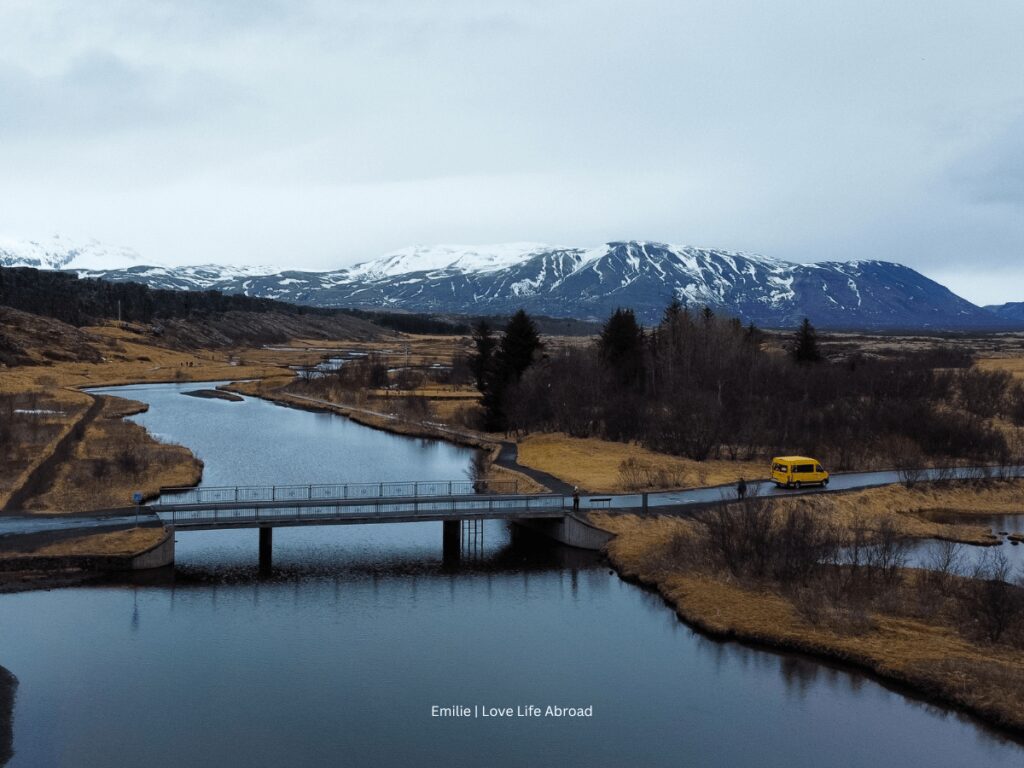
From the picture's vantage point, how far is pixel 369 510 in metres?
47.1

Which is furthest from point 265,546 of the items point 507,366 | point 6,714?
point 507,366

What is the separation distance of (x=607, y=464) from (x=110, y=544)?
115 feet

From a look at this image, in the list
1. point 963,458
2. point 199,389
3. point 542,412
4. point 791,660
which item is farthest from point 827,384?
point 199,389

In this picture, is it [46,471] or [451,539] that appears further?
[46,471]

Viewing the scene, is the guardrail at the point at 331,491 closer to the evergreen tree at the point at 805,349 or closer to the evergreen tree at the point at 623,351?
the evergreen tree at the point at 623,351

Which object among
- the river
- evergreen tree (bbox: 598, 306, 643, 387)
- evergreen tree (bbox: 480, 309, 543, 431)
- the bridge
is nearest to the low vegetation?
the bridge

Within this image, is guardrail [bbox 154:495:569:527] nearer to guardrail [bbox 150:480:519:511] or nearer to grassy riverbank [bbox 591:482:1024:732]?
guardrail [bbox 150:480:519:511]

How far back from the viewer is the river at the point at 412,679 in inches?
975

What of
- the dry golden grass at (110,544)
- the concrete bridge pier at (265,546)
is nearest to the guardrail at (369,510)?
the concrete bridge pier at (265,546)

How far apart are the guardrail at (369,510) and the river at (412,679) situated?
6.18ft

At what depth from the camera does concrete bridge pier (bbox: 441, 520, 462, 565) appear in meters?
44.7

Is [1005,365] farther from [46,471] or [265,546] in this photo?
[46,471]

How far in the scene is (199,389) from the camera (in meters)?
128

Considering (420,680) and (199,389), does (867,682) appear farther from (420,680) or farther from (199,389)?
(199,389)
